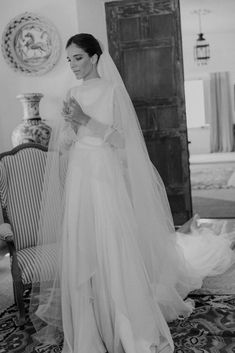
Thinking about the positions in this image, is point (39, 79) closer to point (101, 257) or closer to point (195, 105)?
point (101, 257)

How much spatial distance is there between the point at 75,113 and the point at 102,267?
0.81 metres

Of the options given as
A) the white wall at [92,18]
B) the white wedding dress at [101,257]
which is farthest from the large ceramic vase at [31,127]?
the white wedding dress at [101,257]

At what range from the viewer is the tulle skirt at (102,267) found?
246cm

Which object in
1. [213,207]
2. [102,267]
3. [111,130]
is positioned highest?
[111,130]

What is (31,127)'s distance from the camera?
14.4 feet

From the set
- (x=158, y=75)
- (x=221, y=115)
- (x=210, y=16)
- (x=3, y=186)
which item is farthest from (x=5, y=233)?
(x=221, y=115)

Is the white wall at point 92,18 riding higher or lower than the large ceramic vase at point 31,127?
higher

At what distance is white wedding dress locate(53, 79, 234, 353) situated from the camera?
96.9 inches

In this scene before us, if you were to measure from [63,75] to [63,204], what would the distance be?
2573mm

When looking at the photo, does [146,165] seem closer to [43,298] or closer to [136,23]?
[43,298]

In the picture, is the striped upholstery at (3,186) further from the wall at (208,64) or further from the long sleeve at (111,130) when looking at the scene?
the wall at (208,64)

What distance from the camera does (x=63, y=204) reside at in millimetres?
2674

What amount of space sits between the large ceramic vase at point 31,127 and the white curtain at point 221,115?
9.09m

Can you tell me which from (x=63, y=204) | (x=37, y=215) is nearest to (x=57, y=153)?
(x=63, y=204)
